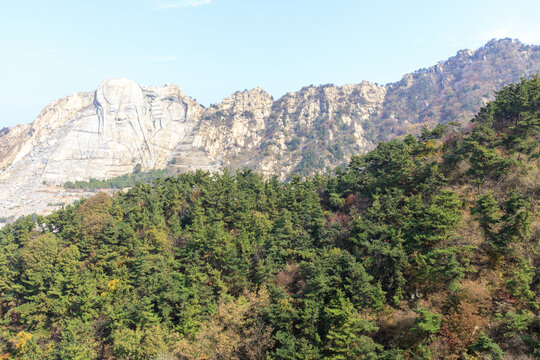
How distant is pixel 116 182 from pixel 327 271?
512 ft

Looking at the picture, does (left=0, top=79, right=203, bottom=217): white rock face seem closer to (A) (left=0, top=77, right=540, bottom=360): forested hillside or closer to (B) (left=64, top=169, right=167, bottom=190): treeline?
(B) (left=64, top=169, right=167, bottom=190): treeline

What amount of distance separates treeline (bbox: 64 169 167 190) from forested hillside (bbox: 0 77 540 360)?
117 m

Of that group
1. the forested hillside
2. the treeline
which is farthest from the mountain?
the forested hillside

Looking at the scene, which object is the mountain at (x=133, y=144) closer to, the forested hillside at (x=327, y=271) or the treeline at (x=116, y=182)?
the treeline at (x=116, y=182)

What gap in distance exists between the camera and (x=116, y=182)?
157000 mm

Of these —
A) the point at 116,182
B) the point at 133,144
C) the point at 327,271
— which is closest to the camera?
the point at 327,271

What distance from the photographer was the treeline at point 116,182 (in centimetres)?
15125

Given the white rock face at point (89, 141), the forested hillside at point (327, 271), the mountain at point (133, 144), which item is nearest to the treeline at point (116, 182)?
the mountain at point (133, 144)

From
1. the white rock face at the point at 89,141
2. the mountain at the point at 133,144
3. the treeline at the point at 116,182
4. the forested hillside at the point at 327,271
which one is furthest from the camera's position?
the mountain at the point at 133,144

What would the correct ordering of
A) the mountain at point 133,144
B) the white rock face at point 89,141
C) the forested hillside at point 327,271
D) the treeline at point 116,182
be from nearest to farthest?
the forested hillside at point 327,271 → the treeline at point 116,182 → the white rock face at point 89,141 → the mountain at point 133,144

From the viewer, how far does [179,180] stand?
5881cm

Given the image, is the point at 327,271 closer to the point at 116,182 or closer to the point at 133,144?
the point at 116,182

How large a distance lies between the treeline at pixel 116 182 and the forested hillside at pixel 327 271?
11704cm

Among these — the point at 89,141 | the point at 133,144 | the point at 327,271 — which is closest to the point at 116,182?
the point at 133,144
